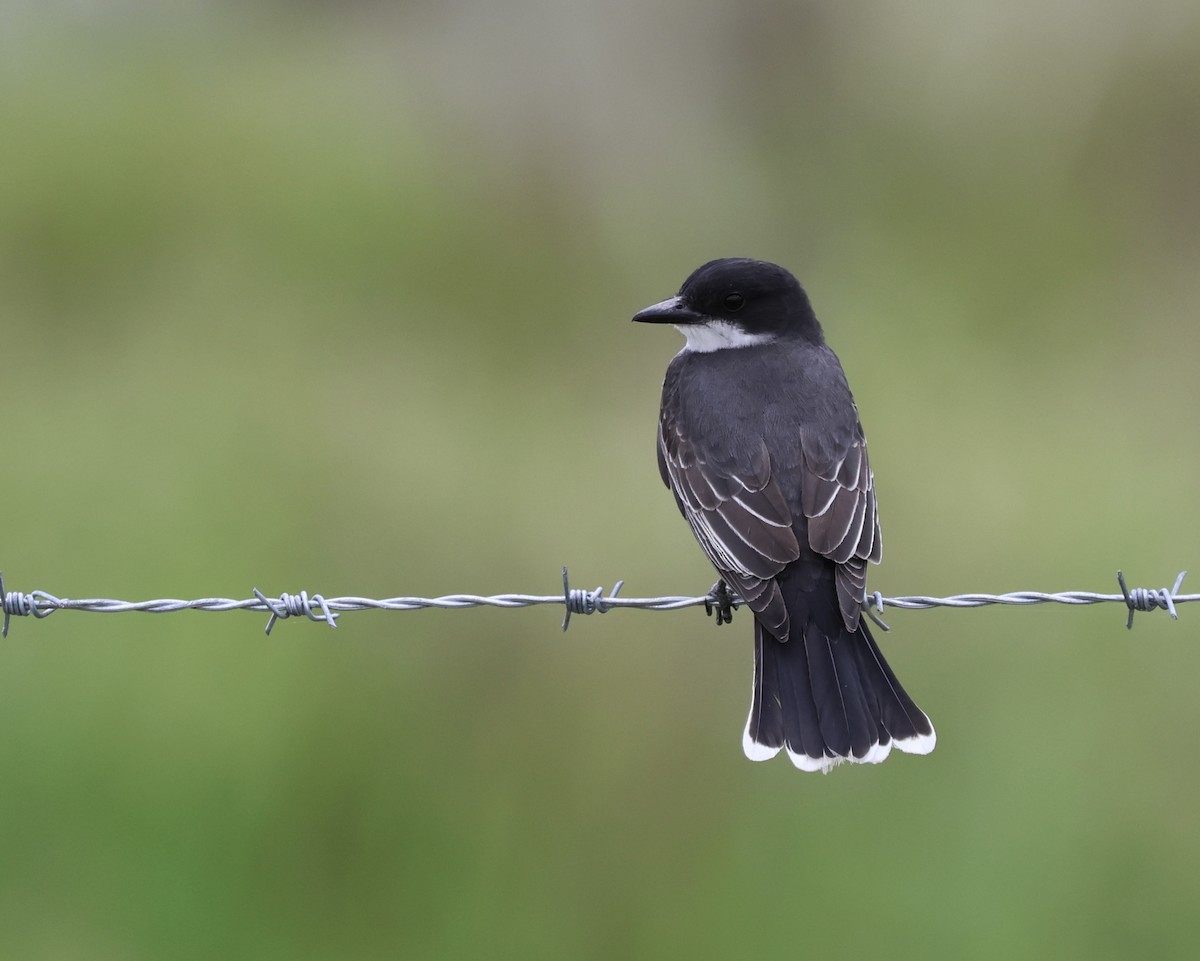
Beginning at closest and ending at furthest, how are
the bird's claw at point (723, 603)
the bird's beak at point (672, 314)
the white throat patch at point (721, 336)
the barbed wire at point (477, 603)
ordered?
the barbed wire at point (477, 603) → the bird's claw at point (723, 603) → the bird's beak at point (672, 314) → the white throat patch at point (721, 336)

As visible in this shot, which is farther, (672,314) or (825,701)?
(672,314)

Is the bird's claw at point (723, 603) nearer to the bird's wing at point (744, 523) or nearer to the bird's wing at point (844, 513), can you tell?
the bird's wing at point (744, 523)

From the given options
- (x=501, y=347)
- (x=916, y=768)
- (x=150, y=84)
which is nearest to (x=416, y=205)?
(x=501, y=347)

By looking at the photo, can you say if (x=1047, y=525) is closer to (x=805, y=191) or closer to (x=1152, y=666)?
(x=1152, y=666)

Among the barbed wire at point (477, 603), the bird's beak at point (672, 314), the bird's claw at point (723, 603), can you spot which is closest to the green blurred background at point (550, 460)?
the bird's claw at point (723, 603)

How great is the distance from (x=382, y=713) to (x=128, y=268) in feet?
14.0

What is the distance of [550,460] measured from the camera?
339 inches

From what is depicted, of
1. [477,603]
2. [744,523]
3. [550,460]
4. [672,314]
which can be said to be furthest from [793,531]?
[550,460]

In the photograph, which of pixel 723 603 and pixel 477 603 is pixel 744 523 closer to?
pixel 723 603

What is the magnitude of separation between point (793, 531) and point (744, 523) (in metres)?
0.17

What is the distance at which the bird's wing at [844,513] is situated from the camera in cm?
500

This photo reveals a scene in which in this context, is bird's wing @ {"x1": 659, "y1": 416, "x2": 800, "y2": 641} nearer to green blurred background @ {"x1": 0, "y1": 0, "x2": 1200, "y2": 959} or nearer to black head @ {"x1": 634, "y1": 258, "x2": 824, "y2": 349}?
black head @ {"x1": 634, "y1": 258, "x2": 824, "y2": 349}

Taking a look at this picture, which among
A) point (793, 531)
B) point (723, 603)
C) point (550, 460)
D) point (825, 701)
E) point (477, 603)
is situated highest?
point (550, 460)

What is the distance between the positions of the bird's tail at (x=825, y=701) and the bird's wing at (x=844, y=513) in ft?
0.44
